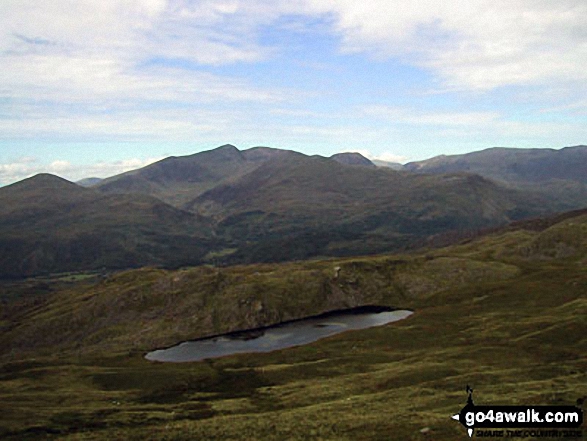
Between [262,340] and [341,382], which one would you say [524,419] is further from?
[262,340]

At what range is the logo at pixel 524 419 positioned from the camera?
51088 millimetres

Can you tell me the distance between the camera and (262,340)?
592 feet

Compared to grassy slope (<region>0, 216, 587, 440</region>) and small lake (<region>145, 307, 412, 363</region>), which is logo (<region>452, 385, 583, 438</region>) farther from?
small lake (<region>145, 307, 412, 363</region>)

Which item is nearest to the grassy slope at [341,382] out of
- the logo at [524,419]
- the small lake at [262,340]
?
the logo at [524,419]

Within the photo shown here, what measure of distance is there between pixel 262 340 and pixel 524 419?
13173cm

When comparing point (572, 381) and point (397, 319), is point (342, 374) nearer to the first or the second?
point (572, 381)

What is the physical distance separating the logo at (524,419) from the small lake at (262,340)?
358 feet

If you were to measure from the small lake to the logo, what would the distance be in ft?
358

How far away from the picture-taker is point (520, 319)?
142625 millimetres

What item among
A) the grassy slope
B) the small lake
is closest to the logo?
the grassy slope

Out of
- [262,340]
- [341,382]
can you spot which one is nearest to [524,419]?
[341,382]

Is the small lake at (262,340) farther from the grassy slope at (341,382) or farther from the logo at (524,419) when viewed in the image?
the logo at (524,419)

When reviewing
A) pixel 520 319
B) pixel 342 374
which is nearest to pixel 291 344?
pixel 342 374

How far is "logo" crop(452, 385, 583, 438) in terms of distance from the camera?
51088 millimetres
